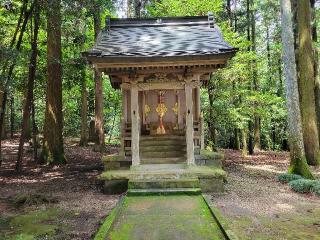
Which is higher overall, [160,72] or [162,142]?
[160,72]

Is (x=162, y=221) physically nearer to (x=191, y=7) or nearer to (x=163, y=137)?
(x=163, y=137)

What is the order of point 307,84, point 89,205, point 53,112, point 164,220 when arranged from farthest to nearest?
point 307,84, point 53,112, point 89,205, point 164,220

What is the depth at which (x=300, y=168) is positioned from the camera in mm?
11969

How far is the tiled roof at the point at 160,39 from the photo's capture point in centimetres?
1052

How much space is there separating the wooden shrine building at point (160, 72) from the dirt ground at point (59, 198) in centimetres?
210

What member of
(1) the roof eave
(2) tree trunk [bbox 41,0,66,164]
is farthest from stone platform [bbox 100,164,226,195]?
(2) tree trunk [bbox 41,0,66,164]

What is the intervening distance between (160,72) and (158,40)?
1.54 metres

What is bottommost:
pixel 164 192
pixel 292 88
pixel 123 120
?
Answer: pixel 164 192

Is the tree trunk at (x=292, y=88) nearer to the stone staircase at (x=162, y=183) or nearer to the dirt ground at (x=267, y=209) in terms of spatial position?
the dirt ground at (x=267, y=209)

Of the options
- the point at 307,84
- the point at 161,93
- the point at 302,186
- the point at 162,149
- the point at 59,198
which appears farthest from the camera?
the point at 307,84

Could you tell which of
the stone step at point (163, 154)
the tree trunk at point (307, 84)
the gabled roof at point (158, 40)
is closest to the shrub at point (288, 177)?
the stone step at point (163, 154)

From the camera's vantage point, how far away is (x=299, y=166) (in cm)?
1198

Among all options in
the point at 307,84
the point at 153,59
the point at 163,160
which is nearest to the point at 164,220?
the point at 153,59

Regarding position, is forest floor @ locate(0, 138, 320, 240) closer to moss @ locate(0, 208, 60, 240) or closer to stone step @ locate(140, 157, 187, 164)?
moss @ locate(0, 208, 60, 240)
